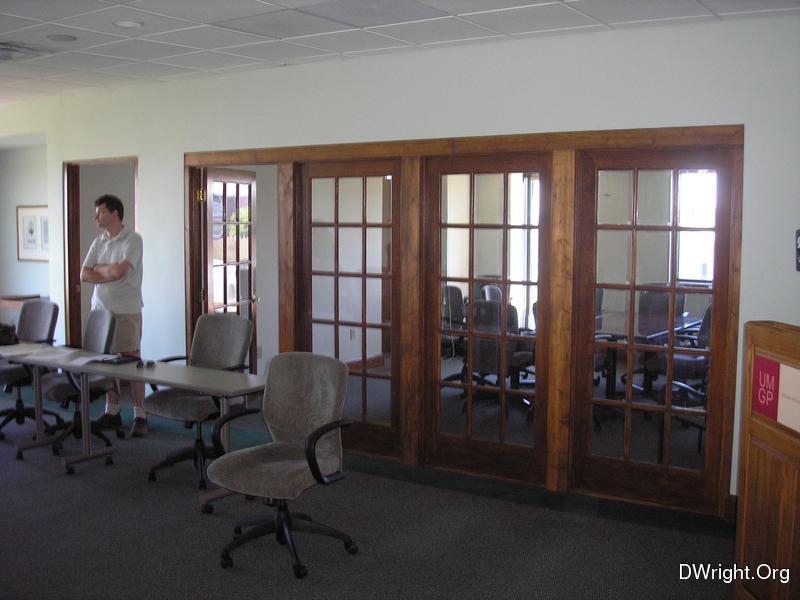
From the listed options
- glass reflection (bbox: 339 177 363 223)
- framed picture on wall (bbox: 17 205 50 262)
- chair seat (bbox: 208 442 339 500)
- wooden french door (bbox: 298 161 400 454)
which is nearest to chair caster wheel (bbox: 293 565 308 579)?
chair seat (bbox: 208 442 339 500)

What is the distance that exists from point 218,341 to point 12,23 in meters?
2.31

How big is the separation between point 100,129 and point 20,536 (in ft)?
13.7

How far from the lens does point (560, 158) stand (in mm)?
4789

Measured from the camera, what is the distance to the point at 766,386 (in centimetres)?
295

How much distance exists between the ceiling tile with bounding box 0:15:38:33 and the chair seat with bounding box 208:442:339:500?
9.19ft

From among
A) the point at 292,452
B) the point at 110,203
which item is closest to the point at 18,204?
the point at 110,203

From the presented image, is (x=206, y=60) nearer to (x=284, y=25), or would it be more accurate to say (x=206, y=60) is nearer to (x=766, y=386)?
(x=284, y=25)

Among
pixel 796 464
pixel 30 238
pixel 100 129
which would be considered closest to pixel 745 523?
pixel 796 464

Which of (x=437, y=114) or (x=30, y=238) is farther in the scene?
(x=30, y=238)

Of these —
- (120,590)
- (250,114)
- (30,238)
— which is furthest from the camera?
(30,238)

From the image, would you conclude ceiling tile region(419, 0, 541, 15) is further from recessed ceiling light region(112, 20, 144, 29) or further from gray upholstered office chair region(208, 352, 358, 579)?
gray upholstered office chair region(208, 352, 358, 579)

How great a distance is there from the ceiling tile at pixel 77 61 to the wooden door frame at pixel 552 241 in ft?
3.61

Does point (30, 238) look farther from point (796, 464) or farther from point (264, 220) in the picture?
point (796, 464)

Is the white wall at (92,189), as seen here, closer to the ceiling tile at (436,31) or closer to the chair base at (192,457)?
the chair base at (192,457)
